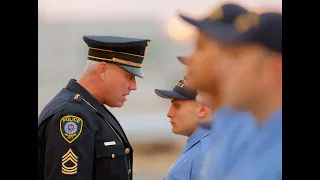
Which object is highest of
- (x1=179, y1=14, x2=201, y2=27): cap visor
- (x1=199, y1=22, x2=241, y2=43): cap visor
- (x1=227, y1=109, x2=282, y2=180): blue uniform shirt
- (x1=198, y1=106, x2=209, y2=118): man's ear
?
(x1=179, y1=14, x2=201, y2=27): cap visor

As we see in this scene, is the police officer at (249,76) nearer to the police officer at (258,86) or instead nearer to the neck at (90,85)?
the police officer at (258,86)

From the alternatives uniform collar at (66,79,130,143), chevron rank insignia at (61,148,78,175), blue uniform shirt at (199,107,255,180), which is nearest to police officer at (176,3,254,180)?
blue uniform shirt at (199,107,255,180)

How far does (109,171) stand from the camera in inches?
66.3

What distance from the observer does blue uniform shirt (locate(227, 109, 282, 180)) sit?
1.03 m

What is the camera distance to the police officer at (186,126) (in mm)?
1810

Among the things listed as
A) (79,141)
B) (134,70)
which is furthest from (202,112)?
(79,141)

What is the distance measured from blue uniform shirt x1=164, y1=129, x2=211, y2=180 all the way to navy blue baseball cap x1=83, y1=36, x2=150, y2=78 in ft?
1.07

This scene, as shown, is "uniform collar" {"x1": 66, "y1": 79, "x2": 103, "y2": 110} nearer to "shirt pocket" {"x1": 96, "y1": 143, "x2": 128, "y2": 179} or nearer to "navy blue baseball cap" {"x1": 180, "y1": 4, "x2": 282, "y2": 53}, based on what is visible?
"shirt pocket" {"x1": 96, "y1": 143, "x2": 128, "y2": 179}

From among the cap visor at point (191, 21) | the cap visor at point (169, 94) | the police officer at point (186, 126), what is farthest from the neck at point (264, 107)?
the cap visor at point (169, 94)

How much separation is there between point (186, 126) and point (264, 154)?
961 millimetres

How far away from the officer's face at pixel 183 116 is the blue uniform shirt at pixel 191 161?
75mm

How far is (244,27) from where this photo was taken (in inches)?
39.4
